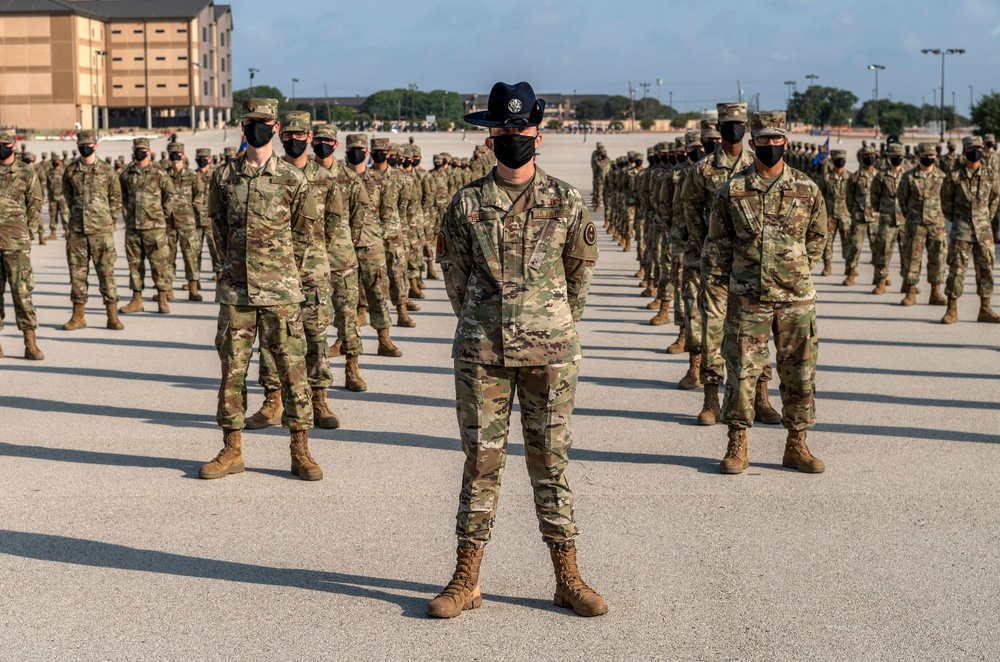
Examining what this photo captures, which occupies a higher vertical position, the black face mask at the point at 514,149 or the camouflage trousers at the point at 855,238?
the black face mask at the point at 514,149

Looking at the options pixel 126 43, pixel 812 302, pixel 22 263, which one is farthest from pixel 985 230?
pixel 126 43

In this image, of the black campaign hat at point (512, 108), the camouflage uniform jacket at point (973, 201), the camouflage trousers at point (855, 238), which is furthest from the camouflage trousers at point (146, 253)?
the black campaign hat at point (512, 108)

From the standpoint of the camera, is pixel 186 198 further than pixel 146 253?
Yes

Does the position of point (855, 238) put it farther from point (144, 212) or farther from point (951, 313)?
point (144, 212)

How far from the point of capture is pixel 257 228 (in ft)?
25.0

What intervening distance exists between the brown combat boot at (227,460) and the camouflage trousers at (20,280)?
18.4 ft

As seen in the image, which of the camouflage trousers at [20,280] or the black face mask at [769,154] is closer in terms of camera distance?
the black face mask at [769,154]

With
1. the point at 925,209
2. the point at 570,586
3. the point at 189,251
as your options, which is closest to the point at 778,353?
the point at 570,586

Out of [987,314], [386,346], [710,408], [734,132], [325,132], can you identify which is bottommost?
[710,408]

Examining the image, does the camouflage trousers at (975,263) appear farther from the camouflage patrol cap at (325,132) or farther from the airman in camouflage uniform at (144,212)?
the airman in camouflage uniform at (144,212)

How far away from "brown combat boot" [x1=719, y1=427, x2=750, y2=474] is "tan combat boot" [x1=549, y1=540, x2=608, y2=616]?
100 inches

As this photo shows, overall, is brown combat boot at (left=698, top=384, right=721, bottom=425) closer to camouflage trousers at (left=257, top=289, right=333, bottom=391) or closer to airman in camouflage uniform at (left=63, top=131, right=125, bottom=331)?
camouflage trousers at (left=257, top=289, right=333, bottom=391)

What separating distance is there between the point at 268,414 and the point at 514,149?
4716mm

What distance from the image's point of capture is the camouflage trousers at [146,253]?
16047mm
